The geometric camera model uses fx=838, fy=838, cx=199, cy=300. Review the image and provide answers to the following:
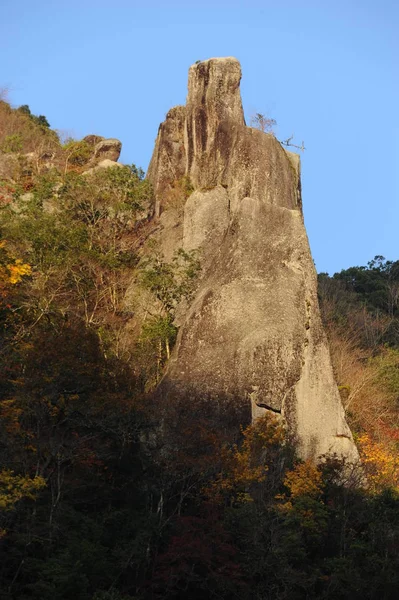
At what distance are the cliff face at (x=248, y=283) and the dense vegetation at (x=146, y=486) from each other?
1400mm

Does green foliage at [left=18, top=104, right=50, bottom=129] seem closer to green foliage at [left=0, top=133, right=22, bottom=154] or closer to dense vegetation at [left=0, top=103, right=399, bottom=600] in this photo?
green foliage at [left=0, top=133, right=22, bottom=154]

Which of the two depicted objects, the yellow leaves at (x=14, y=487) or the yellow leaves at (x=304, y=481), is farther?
the yellow leaves at (x=304, y=481)

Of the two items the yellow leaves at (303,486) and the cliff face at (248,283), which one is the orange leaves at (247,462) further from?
the cliff face at (248,283)

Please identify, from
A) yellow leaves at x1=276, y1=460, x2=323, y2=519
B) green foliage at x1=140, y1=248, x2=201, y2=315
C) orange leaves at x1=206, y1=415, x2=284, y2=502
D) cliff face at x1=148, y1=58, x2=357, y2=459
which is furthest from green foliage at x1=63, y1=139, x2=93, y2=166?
yellow leaves at x1=276, y1=460, x2=323, y2=519

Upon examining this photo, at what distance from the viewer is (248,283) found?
31703 mm

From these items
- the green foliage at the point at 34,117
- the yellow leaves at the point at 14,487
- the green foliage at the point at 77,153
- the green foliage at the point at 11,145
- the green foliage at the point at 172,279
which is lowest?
the yellow leaves at the point at 14,487

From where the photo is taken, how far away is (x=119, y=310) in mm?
35156

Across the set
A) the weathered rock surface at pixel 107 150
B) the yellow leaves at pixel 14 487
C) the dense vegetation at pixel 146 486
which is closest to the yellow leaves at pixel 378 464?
the dense vegetation at pixel 146 486

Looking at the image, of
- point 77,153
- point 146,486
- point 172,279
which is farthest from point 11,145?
point 146,486

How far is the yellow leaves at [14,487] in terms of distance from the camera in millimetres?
19469

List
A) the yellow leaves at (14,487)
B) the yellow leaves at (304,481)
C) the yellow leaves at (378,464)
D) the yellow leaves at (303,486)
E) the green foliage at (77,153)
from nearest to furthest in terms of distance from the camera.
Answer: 1. the yellow leaves at (14,487)
2. the yellow leaves at (303,486)
3. the yellow leaves at (304,481)
4. the yellow leaves at (378,464)
5. the green foliage at (77,153)

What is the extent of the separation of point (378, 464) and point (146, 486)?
36.2ft

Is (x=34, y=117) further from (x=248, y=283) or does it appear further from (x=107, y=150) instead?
(x=248, y=283)

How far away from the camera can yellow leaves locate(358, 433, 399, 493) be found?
29125 millimetres
